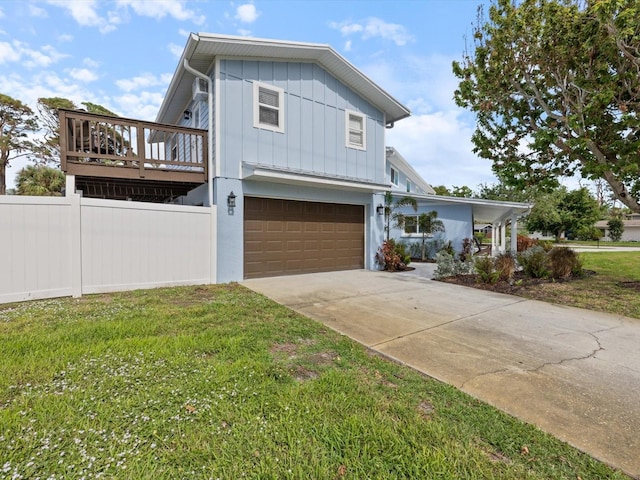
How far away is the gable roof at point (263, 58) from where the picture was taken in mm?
7316

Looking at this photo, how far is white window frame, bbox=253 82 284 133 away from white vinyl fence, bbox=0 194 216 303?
8.83 feet

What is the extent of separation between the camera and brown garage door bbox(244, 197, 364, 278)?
27.9 ft

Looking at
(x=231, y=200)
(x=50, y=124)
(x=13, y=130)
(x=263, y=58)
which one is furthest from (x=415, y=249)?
(x=13, y=130)

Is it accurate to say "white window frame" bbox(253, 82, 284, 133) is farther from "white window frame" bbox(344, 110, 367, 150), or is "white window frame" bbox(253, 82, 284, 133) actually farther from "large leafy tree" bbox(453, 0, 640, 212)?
"large leafy tree" bbox(453, 0, 640, 212)

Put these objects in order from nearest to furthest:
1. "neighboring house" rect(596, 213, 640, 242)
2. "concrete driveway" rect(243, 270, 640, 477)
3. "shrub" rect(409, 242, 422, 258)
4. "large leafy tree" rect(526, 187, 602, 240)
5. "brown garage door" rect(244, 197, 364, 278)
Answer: "concrete driveway" rect(243, 270, 640, 477) < "brown garage door" rect(244, 197, 364, 278) < "shrub" rect(409, 242, 422, 258) < "large leafy tree" rect(526, 187, 602, 240) < "neighboring house" rect(596, 213, 640, 242)

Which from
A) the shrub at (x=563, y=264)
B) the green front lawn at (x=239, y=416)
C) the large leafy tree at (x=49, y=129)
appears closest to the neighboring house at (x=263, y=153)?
the green front lawn at (x=239, y=416)

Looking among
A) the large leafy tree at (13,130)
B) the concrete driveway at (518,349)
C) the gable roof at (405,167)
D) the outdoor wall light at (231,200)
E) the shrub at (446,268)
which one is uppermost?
the large leafy tree at (13,130)

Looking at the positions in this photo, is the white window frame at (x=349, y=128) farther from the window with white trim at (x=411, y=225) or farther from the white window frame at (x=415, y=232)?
the window with white trim at (x=411, y=225)

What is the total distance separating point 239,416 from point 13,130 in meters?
29.3

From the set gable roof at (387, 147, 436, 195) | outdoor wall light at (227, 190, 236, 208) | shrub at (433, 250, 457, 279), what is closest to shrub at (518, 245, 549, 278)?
shrub at (433, 250, 457, 279)

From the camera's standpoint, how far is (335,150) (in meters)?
9.77

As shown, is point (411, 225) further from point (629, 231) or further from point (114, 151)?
point (629, 231)

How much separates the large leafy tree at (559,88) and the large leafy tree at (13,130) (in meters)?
27.4

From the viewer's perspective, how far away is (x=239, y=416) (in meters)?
2.26
